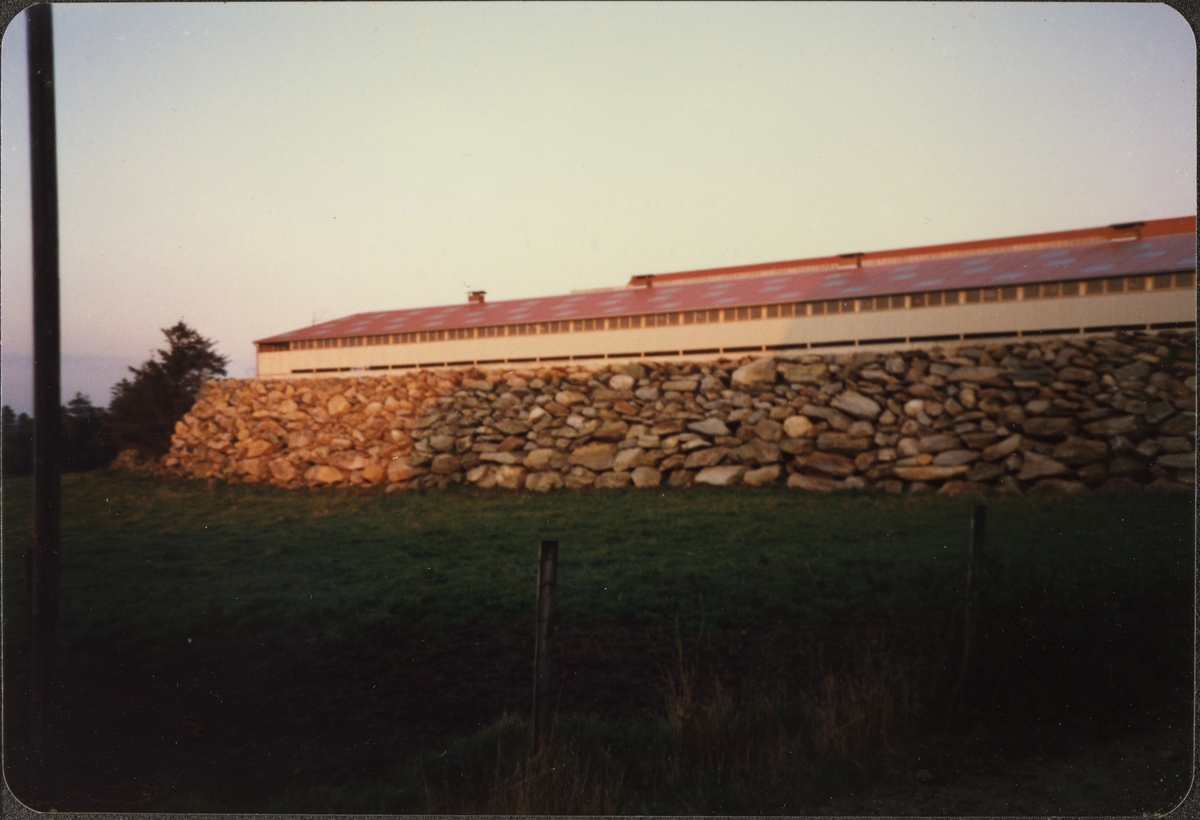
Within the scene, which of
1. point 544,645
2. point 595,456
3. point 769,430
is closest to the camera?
point 544,645

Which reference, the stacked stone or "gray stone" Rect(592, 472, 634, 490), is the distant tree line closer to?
the stacked stone

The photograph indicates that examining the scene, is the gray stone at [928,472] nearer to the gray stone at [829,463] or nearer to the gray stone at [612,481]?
the gray stone at [829,463]

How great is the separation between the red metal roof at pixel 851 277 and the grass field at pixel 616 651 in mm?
3359

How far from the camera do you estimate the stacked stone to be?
9508 millimetres

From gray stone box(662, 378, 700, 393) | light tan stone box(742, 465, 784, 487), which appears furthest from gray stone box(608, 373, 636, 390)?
light tan stone box(742, 465, 784, 487)

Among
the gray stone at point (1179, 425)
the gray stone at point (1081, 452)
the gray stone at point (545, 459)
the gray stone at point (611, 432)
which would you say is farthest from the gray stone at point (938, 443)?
the gray stone at point (545, 459)

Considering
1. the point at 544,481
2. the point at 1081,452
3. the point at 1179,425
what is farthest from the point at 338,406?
the point at 1179,425

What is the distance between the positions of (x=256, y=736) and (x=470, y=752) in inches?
58.0

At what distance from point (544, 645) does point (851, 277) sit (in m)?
9.11

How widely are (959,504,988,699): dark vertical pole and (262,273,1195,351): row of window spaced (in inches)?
269

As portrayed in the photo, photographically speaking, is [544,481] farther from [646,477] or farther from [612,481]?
[646,477]

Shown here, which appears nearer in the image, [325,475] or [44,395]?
[44,395]

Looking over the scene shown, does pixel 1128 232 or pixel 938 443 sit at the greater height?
pixel 1128 232

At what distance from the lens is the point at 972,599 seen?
4598mm
